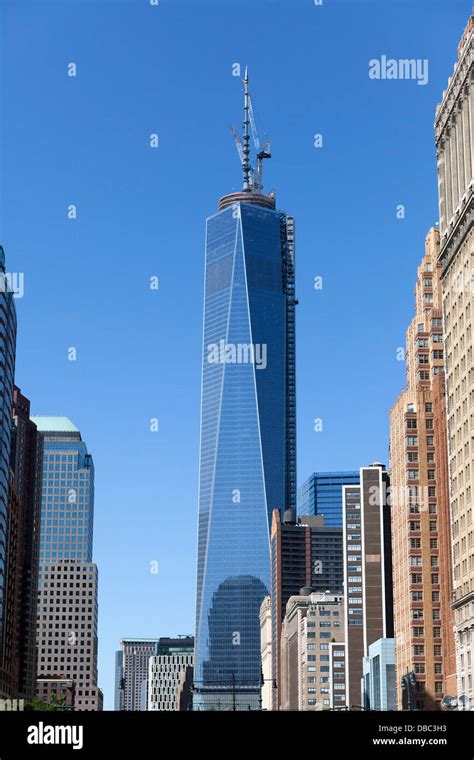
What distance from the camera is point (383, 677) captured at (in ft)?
548

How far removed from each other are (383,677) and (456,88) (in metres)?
91.0

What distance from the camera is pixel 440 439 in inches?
5812

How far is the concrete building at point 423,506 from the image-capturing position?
470ft

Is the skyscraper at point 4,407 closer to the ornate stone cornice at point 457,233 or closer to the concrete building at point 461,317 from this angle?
the ornate stone cornice at point 457,233

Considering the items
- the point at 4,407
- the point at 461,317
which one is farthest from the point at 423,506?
the point at 4,407

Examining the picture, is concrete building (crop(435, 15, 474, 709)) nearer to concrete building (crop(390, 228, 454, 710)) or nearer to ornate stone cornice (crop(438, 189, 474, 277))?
ornate stone cornice (crop(438, 189, 474, 277))

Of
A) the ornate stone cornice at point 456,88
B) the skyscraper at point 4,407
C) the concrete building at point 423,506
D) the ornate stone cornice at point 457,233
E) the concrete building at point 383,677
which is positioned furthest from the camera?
the skyscraper at point 4,407

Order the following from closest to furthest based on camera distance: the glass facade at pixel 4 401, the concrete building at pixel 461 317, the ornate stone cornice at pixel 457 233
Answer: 1. the concrete building at pixel 461 317
2. the ornate stone cornice at pixel 457 233
3. the glass facade at pixel 4 401

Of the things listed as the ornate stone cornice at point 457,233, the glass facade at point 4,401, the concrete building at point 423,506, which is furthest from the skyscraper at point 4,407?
the ornate stone cornice at point 457,233

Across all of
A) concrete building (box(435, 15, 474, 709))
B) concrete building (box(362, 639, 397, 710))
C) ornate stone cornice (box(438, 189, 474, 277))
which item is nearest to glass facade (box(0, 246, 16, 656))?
concrete building (box(362, 639, 397, 710))

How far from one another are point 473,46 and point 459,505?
127 feet

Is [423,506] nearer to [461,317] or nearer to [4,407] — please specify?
[461,317]
